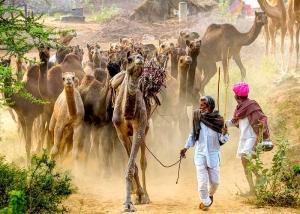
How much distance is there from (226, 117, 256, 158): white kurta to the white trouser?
851mm

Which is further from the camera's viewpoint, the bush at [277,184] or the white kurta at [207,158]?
the bush at [277,184]

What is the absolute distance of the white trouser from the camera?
915 cm

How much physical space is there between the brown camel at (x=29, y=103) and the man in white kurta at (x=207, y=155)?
4.80 m

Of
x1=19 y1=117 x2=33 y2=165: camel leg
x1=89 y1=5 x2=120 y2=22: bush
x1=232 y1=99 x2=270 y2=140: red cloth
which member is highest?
x1=89 y1=5 x2=120 y2=22: bush

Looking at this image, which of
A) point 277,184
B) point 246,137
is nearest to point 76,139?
point 246,137

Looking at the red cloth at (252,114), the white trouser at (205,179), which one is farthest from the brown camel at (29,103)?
the white trouser at (205,179)

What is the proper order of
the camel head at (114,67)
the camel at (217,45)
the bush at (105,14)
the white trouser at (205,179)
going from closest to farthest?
1. the white trouser at (205,179)
2. the camel head at (114,67)
3. the camel at (217,45)
4. the bush at (105,14)

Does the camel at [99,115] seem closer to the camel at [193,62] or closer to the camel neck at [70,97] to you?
the camel neck at [70,97]

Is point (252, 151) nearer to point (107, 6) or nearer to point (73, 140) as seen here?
point (73, 140)

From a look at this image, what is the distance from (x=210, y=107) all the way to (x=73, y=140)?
3.30 meters

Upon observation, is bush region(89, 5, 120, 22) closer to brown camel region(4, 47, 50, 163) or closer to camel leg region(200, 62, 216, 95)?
camel leg region(200, 62, 216, 95)

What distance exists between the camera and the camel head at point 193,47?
512 inches

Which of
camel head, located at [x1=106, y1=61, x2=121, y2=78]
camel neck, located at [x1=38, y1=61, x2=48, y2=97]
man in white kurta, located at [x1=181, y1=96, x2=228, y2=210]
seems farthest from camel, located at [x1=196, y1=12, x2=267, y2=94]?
man in white kurta, located at [x1=181, y1=96, x2=228, y2=210]

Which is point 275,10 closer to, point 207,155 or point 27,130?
point 27,130
